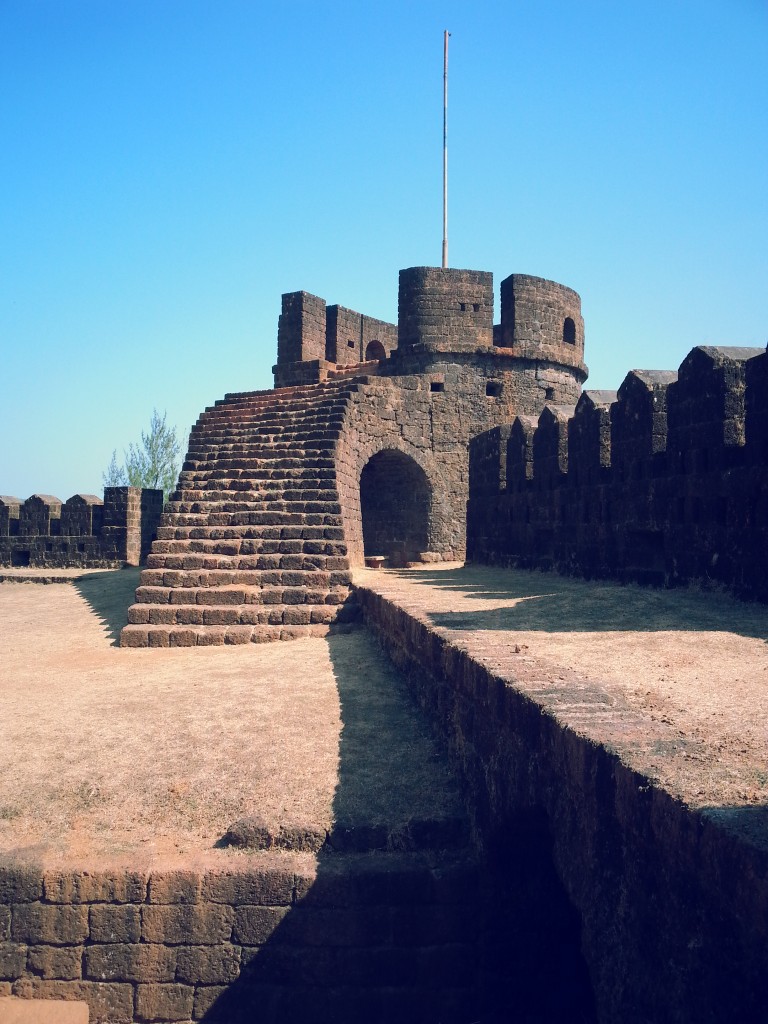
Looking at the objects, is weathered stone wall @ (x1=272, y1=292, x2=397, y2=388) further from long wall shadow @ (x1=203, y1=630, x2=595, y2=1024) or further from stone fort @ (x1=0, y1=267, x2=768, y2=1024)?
long wall shadow @ (x1=203, y1=630, x2=595, y2=1024)

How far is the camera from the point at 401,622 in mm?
6500

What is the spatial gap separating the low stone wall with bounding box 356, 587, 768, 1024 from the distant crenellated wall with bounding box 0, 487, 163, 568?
13088 millimetres

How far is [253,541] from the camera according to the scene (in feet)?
34.1

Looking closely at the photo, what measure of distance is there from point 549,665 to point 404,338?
1399 centimetres

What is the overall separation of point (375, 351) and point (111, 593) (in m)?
10.9

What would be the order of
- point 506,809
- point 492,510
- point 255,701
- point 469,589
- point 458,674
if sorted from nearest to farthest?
point 506,809, point 458,674, point 255,701, point 469,589, point 492,510

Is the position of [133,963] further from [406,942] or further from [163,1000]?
[406,942]

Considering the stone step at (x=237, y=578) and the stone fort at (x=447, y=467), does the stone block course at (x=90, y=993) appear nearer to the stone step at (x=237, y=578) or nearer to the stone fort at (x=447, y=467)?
the stone fort at (x=447, y=467)

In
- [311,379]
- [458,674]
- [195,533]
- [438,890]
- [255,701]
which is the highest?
[311,379]

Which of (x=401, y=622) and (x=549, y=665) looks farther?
(x=401, y=622)

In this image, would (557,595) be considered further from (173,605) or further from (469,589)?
(173,605)

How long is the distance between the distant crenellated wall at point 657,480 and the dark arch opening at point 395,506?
5778 millimetres

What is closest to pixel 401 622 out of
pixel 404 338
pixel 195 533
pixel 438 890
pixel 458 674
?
pixel 458 674

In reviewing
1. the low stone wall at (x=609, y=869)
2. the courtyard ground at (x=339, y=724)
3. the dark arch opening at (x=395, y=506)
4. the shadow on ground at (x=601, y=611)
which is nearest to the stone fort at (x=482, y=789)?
the low stone wall at (x=609, y=869)
